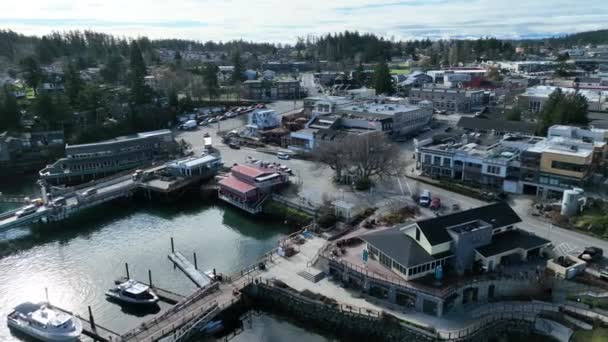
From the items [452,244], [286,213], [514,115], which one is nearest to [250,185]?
[286,213]

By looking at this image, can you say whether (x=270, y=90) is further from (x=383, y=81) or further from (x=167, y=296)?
(x=167, y=296)

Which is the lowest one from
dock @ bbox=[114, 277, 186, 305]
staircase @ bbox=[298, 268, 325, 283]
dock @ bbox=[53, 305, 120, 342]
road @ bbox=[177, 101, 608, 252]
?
dock @ bbox=[53, 305, 120, 342]

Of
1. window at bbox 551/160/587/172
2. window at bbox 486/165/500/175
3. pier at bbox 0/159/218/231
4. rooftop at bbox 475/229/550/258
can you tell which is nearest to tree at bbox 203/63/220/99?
pier at bbox 0/159/218/231

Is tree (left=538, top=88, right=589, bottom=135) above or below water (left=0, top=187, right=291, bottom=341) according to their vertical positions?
above

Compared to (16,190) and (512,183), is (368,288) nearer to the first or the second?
(512,183)

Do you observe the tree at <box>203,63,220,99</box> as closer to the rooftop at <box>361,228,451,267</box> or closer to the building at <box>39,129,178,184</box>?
the building at <box>39,129,178,184</box>

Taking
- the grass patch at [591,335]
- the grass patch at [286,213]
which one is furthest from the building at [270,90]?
the grass patch at [591,335]

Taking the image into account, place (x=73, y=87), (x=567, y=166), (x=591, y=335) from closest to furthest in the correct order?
(x=591, y=335) < (x=567, y=166) < (x=73, y=87)

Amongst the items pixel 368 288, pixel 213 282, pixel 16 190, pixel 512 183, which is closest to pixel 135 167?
pixel 16 190
